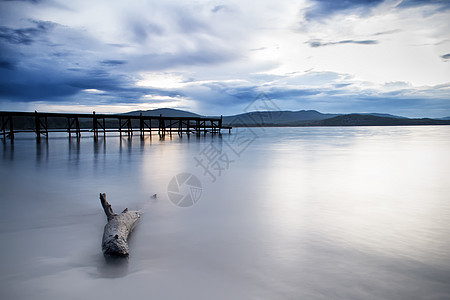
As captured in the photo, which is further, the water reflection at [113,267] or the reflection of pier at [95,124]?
the reflection of pier at [95,124]

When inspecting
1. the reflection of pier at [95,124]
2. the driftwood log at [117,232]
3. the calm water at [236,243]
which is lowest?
the calm water at [236,243]

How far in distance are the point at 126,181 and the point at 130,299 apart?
265 inches

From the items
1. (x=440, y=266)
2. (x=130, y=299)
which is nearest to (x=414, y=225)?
(x=440, y=266)

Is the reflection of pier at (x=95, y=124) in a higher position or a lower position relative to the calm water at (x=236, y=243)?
higher

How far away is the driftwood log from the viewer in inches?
145

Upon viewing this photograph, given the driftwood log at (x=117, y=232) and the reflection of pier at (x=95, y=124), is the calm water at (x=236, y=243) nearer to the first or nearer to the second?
the driftwood log at (x=117, y=232)

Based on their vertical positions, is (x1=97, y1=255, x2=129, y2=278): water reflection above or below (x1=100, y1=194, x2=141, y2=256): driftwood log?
below

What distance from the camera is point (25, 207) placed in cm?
616

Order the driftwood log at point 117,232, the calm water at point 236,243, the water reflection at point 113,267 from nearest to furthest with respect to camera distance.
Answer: the calm water at point 236,243 → the water reflection at point 113,267 → the driftwood log at point 117,232

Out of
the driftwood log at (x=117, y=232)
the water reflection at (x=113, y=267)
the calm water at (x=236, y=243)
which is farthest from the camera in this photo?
the driftwood log at (x=117, y=232)

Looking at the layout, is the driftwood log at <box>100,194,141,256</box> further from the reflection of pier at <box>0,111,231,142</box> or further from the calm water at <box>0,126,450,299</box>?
the reflection of pier at <box>0,111,231,142</box>

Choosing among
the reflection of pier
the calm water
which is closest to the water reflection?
the calm water

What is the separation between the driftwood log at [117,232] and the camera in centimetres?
369

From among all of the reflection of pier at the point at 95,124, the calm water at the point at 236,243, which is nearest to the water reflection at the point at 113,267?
the calm water at the point at 236,243
